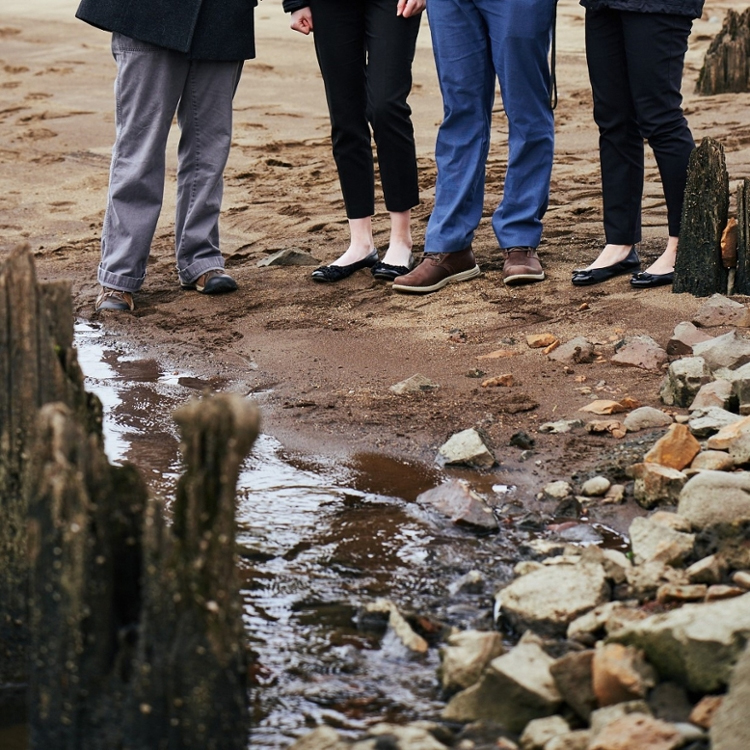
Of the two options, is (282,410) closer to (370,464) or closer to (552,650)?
(370,464)

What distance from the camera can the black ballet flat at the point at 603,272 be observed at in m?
4.79

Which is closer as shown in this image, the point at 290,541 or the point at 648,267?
the point at 290,541

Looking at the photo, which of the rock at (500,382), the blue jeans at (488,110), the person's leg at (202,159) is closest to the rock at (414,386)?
the rock at (500,382)

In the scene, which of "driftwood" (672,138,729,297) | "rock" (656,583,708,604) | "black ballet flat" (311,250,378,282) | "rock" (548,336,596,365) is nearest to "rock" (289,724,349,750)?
"rock" (656,583,708,604)

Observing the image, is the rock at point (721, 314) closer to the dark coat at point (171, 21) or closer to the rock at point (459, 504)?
the rock at point (459, 504)

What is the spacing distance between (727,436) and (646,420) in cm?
35

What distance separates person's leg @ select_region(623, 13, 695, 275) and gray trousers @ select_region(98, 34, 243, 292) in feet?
5.69

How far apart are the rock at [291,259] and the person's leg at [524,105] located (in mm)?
1056

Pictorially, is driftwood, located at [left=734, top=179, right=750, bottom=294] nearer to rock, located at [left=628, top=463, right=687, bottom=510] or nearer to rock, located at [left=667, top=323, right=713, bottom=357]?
rock, located at [left=667, top=323, right=713, bottom=357]

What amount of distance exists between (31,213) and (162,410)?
3.50 m

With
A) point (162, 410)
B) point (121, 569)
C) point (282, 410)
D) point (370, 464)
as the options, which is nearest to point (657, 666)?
point (121, 569)

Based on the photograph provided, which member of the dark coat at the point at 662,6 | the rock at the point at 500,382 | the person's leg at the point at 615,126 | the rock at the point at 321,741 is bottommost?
the rock at the point at 321,741

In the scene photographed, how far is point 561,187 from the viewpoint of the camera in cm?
653

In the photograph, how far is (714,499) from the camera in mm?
2750
